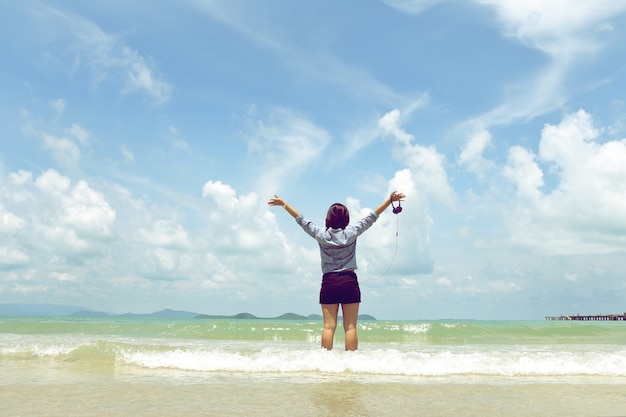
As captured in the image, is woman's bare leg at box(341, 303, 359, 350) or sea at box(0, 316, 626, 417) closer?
sea at box(0, 316, 626, 417)

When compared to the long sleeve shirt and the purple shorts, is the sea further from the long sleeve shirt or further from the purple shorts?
the long sleeve shirt

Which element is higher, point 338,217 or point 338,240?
point 338,217

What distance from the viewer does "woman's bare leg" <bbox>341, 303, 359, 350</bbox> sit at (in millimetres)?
5785

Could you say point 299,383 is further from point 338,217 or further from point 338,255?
point 338,217

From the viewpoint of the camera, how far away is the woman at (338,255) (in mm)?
5730

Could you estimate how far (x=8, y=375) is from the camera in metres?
5.42

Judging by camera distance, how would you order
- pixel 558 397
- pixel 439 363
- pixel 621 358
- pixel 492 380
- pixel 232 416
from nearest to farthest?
1. pixel 232 416
2. pixel 558 397
3. pixel 492 380
4. pixel 439 363
5. pixel 621 358

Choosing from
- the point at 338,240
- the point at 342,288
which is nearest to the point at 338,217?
the point at 338,240

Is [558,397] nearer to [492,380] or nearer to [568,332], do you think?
[492,380]

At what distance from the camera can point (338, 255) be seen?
581 centimetres

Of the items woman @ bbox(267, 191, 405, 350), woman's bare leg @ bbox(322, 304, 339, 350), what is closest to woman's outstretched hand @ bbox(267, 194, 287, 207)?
woman @ bbox(267, 191, 405, 350)

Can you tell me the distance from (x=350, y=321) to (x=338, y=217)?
1293 millimetres

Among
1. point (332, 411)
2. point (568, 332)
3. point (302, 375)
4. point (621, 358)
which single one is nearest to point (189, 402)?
point (332, 411)

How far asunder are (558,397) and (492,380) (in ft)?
3.58
